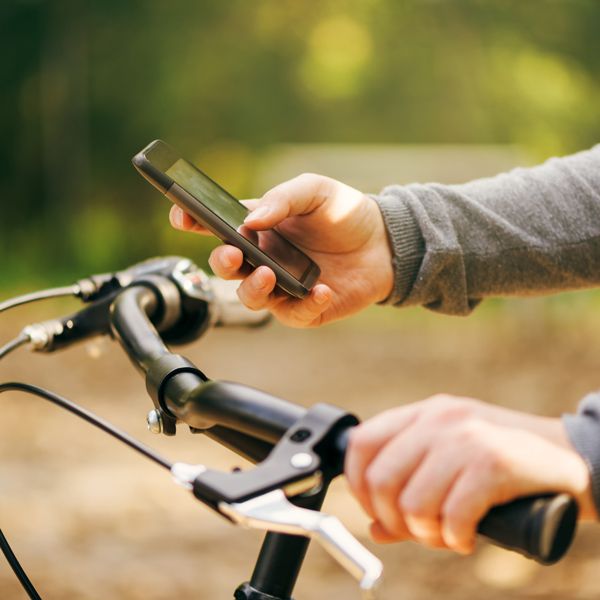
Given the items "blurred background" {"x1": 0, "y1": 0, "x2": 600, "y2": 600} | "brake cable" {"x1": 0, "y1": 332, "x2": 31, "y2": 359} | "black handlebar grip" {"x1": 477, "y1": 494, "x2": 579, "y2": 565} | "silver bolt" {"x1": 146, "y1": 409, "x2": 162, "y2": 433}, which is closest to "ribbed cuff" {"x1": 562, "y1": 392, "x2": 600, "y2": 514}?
"black handlebar grip" {"x1": 477, "y1": 494, "x2": 579, "y2": 565}

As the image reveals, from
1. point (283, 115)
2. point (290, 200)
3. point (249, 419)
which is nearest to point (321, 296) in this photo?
point (290, 200)

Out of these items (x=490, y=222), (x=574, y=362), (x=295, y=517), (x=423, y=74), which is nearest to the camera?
(x=295, y=517)

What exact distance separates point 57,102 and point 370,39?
341cm

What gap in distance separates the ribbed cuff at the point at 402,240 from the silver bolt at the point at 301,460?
81cm

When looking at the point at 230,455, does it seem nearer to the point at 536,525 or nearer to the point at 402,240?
the point at 402,240

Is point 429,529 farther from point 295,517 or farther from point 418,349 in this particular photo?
point 418,349

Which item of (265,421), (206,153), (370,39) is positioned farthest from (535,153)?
(265,421)

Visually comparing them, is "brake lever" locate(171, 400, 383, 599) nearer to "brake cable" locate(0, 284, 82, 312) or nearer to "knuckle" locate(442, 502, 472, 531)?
"knuckle" locate(442, 502, 472, 531)

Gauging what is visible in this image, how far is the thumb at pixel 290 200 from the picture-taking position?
1.16 metres

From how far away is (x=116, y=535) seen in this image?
3.16 m

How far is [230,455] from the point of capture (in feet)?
12.0

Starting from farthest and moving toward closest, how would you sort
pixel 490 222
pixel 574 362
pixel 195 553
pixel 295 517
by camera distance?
pixel 574 362 < pixel 195 553 < pixel 490 222 < pixel 295 517

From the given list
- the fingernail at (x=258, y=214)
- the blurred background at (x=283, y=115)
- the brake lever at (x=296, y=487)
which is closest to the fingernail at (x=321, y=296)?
the fingernail at (x=258, y=214)

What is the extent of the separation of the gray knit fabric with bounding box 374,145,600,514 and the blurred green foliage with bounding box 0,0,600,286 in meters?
7.22
